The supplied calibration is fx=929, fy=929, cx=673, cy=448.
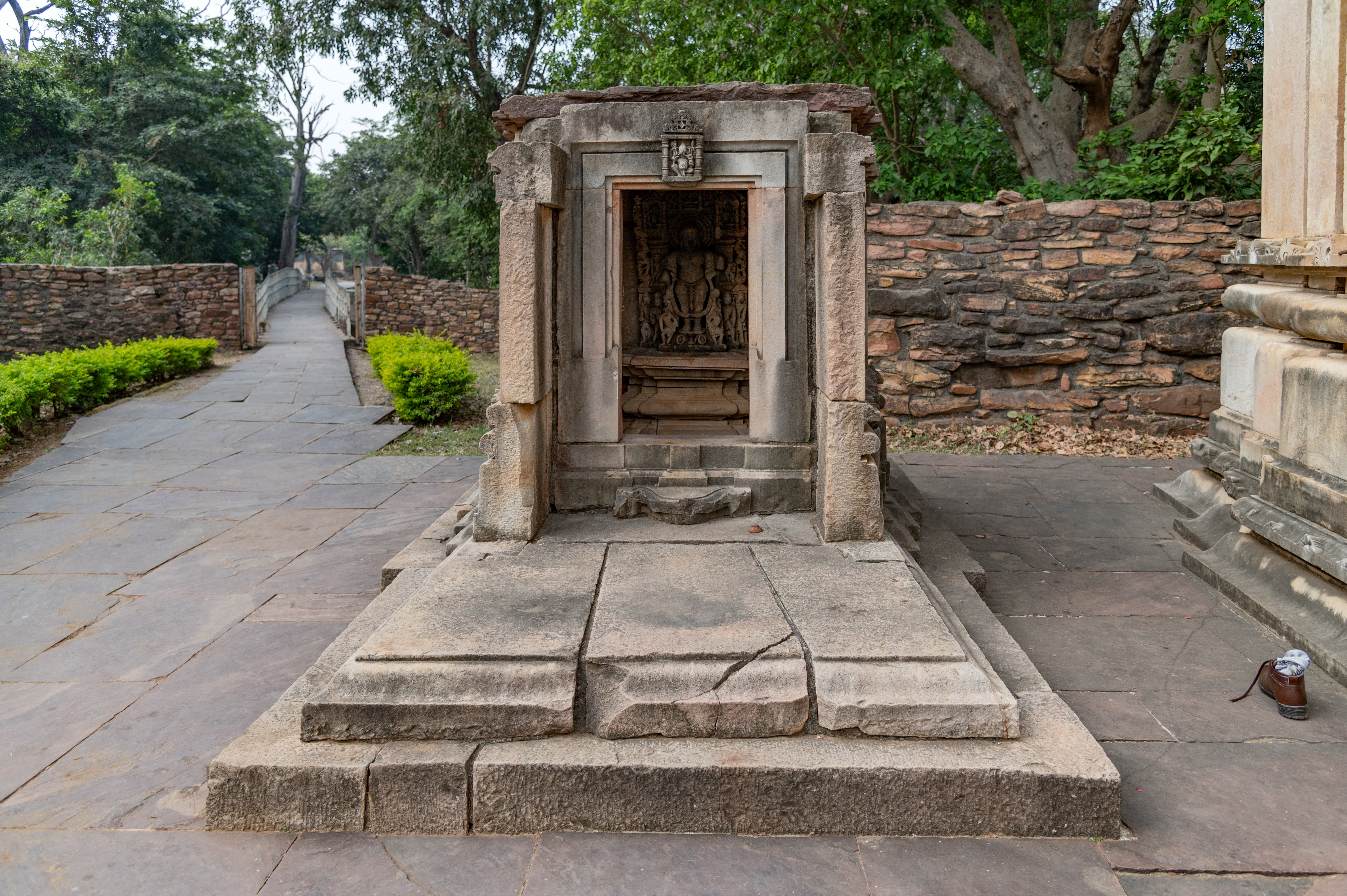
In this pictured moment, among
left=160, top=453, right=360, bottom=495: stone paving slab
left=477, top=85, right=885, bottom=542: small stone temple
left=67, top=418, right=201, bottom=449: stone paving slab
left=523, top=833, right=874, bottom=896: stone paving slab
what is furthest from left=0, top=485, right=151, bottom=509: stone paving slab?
left=523, top=833, right=874, bottom=896: stone paving slab

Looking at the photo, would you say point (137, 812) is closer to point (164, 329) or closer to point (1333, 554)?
point (1333, 554)

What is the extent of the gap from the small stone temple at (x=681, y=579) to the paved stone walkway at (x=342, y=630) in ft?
0.42

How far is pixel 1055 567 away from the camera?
4.85 m

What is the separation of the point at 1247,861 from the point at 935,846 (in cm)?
78

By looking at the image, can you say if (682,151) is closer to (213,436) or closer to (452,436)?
(452,436)

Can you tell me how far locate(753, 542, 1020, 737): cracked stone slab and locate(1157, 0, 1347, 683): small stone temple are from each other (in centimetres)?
171

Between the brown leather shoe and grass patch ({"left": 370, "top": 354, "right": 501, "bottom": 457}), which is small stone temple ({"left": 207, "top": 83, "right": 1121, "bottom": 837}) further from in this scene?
grass patch ({"left": 370, "top": 354, "right": 501, "bottom": 457})

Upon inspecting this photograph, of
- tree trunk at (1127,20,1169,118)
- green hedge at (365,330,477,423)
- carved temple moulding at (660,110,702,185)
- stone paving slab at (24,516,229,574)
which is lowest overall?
stone paving slab at (24,516,229,574)

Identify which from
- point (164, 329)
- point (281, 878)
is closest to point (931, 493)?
point (281, 878)

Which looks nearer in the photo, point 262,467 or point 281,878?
point 281,878

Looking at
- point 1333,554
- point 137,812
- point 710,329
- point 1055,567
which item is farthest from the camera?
point 710,329

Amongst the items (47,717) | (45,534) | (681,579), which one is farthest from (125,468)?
(681,579)

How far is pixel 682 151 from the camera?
4406 mm

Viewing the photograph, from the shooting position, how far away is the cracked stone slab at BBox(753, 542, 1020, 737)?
2668mm
